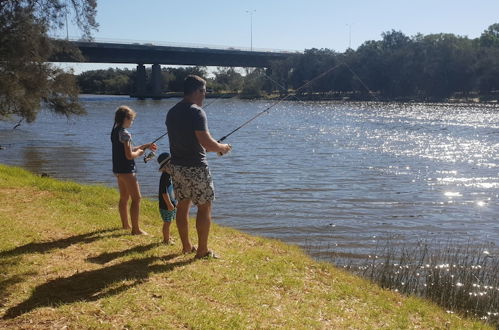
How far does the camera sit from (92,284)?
5.48 meters

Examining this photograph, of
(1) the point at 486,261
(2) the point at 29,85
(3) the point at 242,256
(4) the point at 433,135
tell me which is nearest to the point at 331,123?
(4) the point at 433,135

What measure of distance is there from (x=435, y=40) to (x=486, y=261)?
81.9 m

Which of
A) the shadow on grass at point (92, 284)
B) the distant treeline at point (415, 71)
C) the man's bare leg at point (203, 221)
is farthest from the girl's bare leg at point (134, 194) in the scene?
the distant treeline at point (415, 71)

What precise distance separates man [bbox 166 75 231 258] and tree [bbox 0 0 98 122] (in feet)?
45.2

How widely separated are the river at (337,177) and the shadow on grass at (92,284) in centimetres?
420

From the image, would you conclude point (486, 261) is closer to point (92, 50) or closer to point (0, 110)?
point (0, 110)

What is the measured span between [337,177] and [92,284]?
46.6 ft

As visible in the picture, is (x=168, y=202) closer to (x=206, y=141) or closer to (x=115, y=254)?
(x=115, y=254)

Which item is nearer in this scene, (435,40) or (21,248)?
(21,248)

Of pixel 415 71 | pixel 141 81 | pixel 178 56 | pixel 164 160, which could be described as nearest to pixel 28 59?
pixel 164 160

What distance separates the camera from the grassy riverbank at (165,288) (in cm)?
480

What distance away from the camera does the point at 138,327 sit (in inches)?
179

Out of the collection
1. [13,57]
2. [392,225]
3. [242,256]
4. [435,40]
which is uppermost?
[435,40]

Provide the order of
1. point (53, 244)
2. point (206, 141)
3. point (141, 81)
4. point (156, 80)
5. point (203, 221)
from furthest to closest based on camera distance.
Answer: point (141, 81) < point (156, 80) < point (53, 244) < point (203, 221) < point (206, 141)
